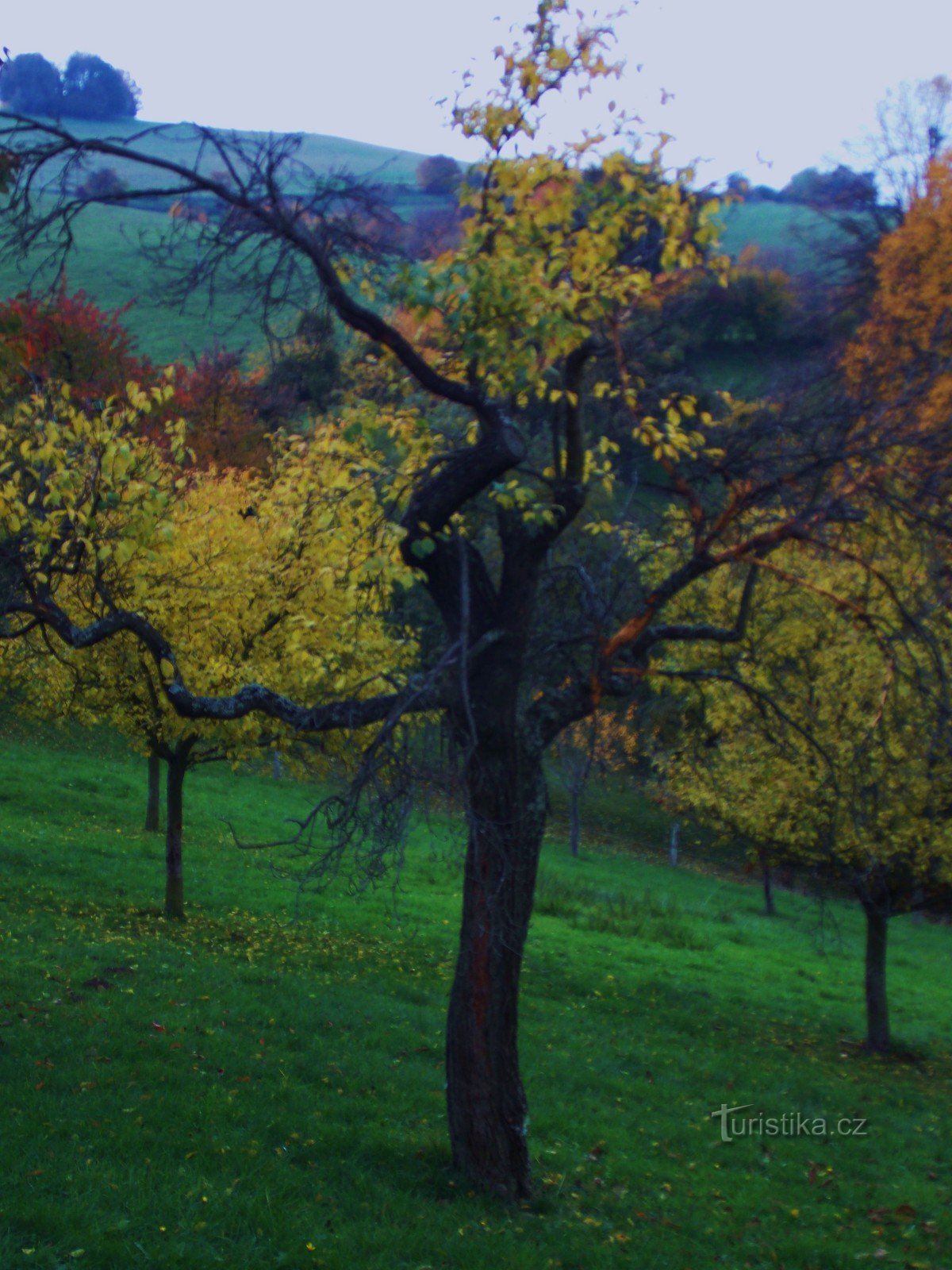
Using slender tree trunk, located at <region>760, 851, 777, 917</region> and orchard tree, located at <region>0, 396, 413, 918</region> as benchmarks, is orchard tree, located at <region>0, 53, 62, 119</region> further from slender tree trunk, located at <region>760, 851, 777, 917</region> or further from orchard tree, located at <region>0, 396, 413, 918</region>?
orchard tree, located at <region>0, 396, 413, 918</region>

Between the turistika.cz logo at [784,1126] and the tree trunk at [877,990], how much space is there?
14.6ft

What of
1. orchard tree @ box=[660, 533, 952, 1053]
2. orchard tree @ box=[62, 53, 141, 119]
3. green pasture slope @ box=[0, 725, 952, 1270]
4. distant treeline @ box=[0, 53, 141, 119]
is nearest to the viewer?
green pasture slope @ box=[0, 725, 952, 1270]

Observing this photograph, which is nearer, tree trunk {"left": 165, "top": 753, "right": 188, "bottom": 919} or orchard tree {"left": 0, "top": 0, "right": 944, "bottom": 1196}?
orchard tree {"left": 0, "top": 0, "right": 944, "bottom": 1196}

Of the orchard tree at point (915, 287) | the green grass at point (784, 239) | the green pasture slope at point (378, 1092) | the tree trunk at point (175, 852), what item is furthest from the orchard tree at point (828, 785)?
the green grass at point (784, 239)

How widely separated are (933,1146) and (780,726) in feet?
18.9

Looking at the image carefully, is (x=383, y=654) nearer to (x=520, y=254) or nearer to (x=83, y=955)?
(x=83, y=955)

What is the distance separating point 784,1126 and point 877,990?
5478 millimetres

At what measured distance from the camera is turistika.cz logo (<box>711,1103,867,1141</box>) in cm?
1087

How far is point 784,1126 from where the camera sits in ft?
36.8

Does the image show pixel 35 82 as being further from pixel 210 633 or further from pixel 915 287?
pixel 210 633

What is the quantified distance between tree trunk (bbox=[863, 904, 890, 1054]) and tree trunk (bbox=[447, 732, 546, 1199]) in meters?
9.98

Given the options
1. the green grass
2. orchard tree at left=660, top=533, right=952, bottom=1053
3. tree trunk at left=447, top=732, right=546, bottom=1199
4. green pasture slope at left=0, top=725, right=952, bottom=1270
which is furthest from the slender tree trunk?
tree trunk at left=447, top=732, right=546, bottom=1199

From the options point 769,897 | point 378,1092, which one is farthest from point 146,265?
point 378,1092

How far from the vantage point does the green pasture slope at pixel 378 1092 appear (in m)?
6.60
